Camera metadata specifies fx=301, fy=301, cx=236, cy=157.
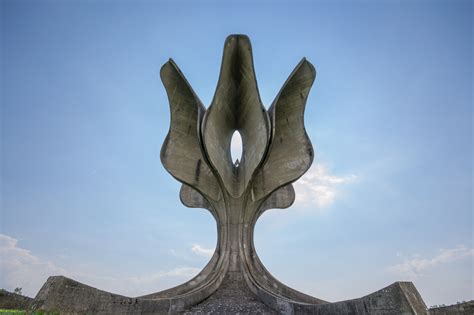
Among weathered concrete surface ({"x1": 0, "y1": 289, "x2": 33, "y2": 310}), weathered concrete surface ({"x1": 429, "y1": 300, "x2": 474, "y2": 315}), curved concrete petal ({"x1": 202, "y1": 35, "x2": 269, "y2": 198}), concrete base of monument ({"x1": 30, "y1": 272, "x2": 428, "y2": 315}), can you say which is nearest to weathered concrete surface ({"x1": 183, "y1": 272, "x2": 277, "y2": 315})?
concrete base of monument ({"x1": 30, "y1": 272, "x2": 428, "y2": 315})

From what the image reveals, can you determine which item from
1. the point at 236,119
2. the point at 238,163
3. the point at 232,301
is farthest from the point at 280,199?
the point at 232,301

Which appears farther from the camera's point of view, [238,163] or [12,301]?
[238,163]

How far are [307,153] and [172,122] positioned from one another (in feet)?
18.9

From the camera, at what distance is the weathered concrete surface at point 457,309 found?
823 cm

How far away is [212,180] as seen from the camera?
521 inches

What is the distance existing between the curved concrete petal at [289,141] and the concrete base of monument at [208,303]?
14.6 feet

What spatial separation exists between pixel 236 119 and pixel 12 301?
10.9m

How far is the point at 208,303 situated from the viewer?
31.6 ft

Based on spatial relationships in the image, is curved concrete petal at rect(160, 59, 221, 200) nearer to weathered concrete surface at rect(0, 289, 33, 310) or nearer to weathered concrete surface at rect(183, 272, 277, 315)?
weathered concrete surface at rect(183, 272, 277, 315)

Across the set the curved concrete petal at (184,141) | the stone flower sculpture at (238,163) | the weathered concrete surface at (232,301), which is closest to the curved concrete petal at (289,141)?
the stone flower sculpture at (238,163)

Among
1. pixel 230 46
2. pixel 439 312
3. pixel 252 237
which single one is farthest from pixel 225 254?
pixel 230 46

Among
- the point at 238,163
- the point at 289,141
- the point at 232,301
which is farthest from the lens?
the point at 238,163

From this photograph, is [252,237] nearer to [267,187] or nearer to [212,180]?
[267,187]

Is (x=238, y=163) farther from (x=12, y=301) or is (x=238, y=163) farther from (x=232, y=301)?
(x=12, y=301)
